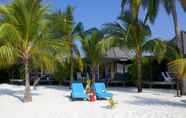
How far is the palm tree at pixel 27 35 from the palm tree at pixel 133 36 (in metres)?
5.93

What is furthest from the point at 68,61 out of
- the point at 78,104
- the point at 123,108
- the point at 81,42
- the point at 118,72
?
the point at 123,108

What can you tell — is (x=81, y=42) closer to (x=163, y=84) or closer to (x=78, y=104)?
(x=163, y=84)

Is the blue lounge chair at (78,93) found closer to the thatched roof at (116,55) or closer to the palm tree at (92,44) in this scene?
the palm tree at (92,44)

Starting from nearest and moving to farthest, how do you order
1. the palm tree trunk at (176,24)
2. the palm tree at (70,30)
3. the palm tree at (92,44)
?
the palm tree trunk at (176,24) < the palm tree at (70,30) < the palm tree at (92,44)

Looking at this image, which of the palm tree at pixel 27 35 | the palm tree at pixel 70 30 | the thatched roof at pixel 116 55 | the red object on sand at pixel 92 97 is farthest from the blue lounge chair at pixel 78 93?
the thatched roof at pixel 116 55

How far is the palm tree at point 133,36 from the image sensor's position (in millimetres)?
22095

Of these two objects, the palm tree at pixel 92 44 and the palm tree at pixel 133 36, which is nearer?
the palm tree at pixel 133 36

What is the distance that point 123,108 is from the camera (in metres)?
13.7

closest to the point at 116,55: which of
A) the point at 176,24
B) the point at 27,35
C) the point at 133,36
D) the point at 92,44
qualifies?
the point at 92,44

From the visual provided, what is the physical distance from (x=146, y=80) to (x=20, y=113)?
54.2 ft

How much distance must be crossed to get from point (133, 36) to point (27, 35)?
7742 millimetres

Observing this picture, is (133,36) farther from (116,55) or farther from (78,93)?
(116,55)

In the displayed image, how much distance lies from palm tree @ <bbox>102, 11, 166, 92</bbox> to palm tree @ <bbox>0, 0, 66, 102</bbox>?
5929 mm

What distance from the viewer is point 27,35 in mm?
16938
